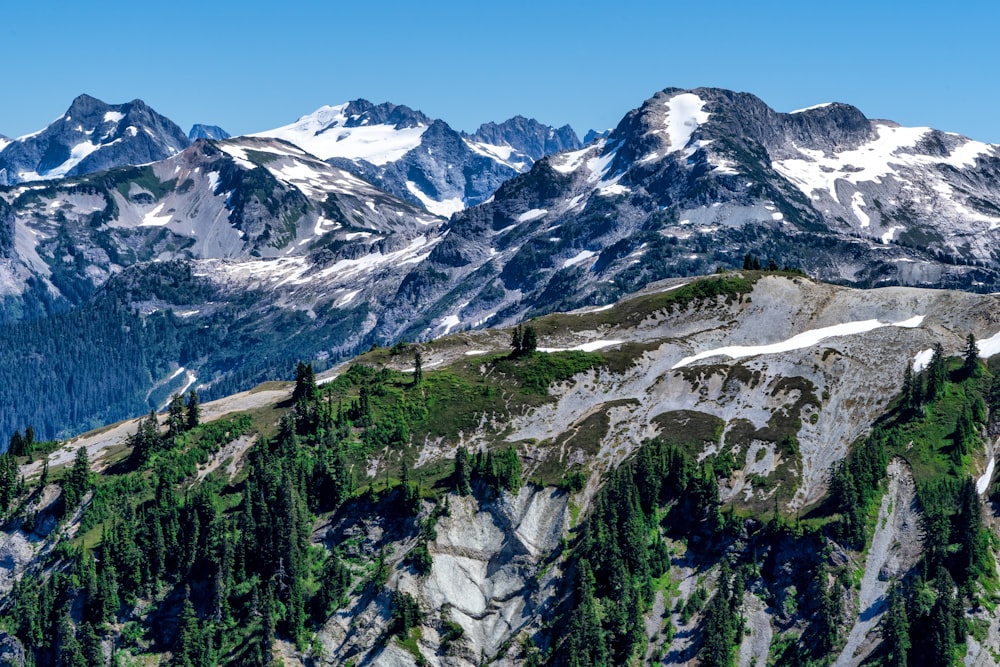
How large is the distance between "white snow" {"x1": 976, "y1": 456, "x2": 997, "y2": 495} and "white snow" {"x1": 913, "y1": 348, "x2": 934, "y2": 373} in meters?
25.9

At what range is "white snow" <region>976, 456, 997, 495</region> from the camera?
15562 centimetres

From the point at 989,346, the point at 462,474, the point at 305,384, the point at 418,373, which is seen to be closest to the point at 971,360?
the point at 989,346

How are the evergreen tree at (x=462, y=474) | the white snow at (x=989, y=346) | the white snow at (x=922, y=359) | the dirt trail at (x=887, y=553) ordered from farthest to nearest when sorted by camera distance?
1. the white snow at (x=989, y=346)
2. the white snow at (x=922, y=359)
3. the evergreen tree at (x=462, y=474)
4. the dirt trail at (x=887, y=553)

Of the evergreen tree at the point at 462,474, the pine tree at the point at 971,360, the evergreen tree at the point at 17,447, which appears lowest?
the evergreen tree at the point at 462,474

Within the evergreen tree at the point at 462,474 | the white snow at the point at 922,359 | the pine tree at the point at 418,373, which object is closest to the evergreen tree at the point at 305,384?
the pine tree at the point at 418,373

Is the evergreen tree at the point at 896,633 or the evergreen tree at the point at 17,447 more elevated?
the evergreen tree at the point at 17,447

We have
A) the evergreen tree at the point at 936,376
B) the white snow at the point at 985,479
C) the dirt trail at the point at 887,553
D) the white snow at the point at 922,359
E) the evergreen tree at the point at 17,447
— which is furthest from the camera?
the evergreen tree at the point at 17,447

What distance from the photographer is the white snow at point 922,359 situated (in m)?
184

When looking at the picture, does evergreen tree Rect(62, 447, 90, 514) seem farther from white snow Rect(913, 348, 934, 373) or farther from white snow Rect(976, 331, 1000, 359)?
white snow Rect(976, 331, 1000, 359)

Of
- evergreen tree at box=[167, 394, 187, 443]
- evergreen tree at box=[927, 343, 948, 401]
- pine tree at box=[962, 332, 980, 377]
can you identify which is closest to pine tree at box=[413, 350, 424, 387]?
evergreen tree at box=[167, 394, 187, 443]

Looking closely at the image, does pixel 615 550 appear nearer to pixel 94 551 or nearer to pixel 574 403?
pixel 574 403

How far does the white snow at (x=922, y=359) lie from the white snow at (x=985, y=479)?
25882 millimetres

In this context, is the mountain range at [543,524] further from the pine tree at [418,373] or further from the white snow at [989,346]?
the pine tree at [418,373]

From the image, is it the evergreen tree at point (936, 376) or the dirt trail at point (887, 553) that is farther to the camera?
the evergreen tree at point (936, 376)
